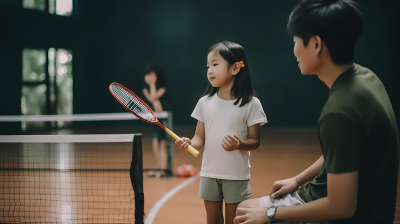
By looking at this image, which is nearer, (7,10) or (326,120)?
(326,120)

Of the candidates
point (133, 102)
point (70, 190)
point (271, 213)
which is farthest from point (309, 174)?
point (70, 190)

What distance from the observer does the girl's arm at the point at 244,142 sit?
188 cm

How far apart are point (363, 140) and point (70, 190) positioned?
3982mm

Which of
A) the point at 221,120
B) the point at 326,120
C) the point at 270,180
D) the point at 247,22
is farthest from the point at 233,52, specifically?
the point at 247,22

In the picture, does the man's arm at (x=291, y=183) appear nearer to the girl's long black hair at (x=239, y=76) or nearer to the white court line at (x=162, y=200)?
the girl's long black hair at (x=239, y=76)

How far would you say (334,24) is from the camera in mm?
1166

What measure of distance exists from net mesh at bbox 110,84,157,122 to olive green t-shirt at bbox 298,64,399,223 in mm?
1466

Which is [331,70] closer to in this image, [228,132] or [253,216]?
[253,216]

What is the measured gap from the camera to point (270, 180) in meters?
4.98

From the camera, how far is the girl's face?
210 cm

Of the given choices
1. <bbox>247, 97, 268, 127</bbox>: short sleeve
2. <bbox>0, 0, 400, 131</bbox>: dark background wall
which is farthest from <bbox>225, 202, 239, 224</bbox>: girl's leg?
<bbox>0, 0, 400, 131</bbox>: dark background wall

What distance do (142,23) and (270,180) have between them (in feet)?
31.8

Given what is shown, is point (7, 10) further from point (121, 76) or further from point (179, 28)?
point (179, 28)

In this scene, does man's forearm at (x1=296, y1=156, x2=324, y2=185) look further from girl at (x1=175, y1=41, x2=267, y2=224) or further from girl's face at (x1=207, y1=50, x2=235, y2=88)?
girl's face at (x1=207, y1=50, x2=235, y2=88)
